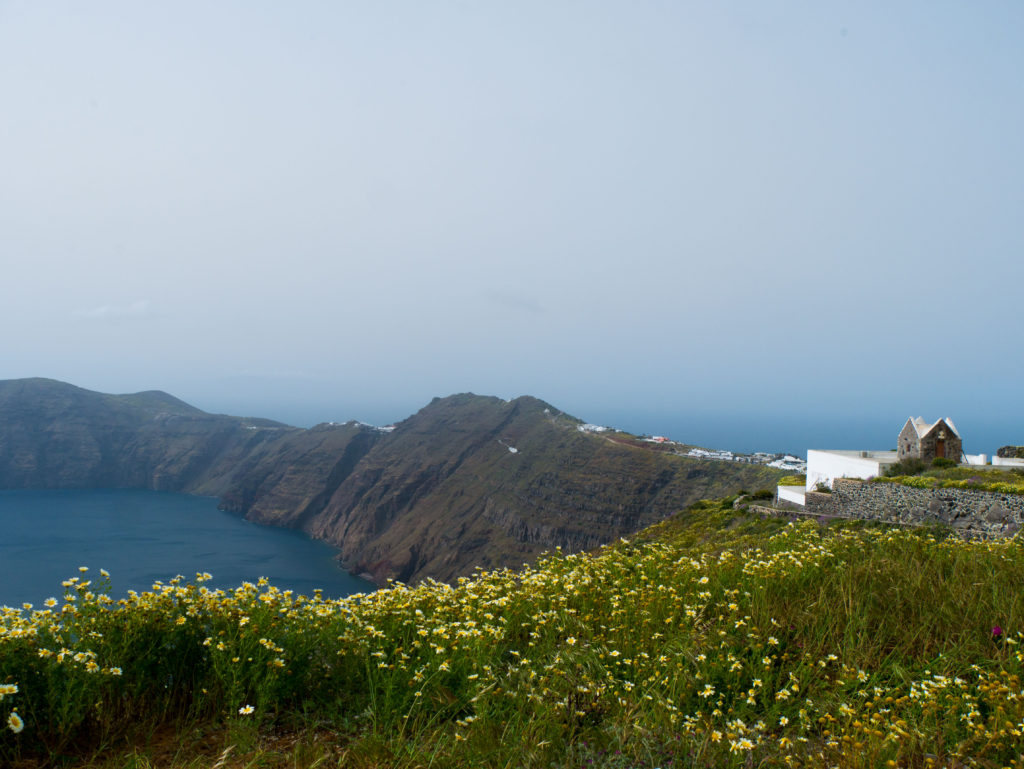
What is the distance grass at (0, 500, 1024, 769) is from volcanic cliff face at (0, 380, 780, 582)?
2263 inches

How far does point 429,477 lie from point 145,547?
5728cm

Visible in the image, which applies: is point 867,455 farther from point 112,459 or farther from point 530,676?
point 112,459

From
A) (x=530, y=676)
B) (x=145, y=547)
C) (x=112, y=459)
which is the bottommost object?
(x=145, y=547)

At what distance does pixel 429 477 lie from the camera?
4899 inches

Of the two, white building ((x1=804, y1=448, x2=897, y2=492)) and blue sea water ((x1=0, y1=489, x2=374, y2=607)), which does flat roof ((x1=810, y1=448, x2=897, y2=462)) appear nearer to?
white building ((x1=804, y1=448, x2=897, y2=492))

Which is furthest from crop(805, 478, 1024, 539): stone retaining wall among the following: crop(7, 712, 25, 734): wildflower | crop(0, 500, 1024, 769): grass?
crop(7, 712, 25, 734): wildflower

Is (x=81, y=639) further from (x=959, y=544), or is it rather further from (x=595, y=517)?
(x=595, y=517)

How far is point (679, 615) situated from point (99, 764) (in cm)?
442

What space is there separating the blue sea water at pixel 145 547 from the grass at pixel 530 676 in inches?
3050

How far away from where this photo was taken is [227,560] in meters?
108

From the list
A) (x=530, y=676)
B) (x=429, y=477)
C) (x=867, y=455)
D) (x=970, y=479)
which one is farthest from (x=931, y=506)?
(x=429, y=477)

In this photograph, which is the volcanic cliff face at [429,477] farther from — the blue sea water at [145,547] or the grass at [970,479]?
the grass at [970,479]

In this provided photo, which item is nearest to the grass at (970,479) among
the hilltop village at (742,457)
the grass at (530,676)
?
the grass at (530,676)

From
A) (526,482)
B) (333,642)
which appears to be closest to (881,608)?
(333,642)
